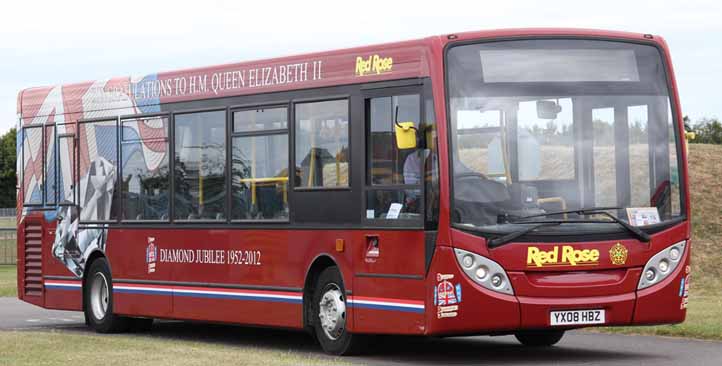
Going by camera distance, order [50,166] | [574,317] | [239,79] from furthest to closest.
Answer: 1. [50,166]
2. [239,79]
3. [574,317]

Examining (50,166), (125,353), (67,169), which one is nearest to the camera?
(125,353)

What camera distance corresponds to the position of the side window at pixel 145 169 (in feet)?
64.3

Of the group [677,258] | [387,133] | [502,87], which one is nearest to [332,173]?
[387,133]

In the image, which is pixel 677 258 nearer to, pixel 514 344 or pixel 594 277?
pixel 594 277

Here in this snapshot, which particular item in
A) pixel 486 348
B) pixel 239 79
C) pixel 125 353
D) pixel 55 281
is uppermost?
pixel 239 79

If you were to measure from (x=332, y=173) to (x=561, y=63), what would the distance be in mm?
2684

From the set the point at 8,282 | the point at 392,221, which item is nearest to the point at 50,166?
the point at 392,221

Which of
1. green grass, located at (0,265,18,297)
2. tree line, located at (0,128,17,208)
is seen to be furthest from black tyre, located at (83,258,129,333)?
tree line, located at (0,128,17,208)

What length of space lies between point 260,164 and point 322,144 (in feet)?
3.99

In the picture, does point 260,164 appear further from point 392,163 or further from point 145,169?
point 145,169

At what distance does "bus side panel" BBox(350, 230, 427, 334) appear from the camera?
15094mm

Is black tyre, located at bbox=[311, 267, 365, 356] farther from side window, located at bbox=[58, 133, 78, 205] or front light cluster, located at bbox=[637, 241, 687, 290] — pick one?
side window, located at bbox=[58, 133, 78, 205]

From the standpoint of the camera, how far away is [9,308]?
27078mm

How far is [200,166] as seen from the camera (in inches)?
742
